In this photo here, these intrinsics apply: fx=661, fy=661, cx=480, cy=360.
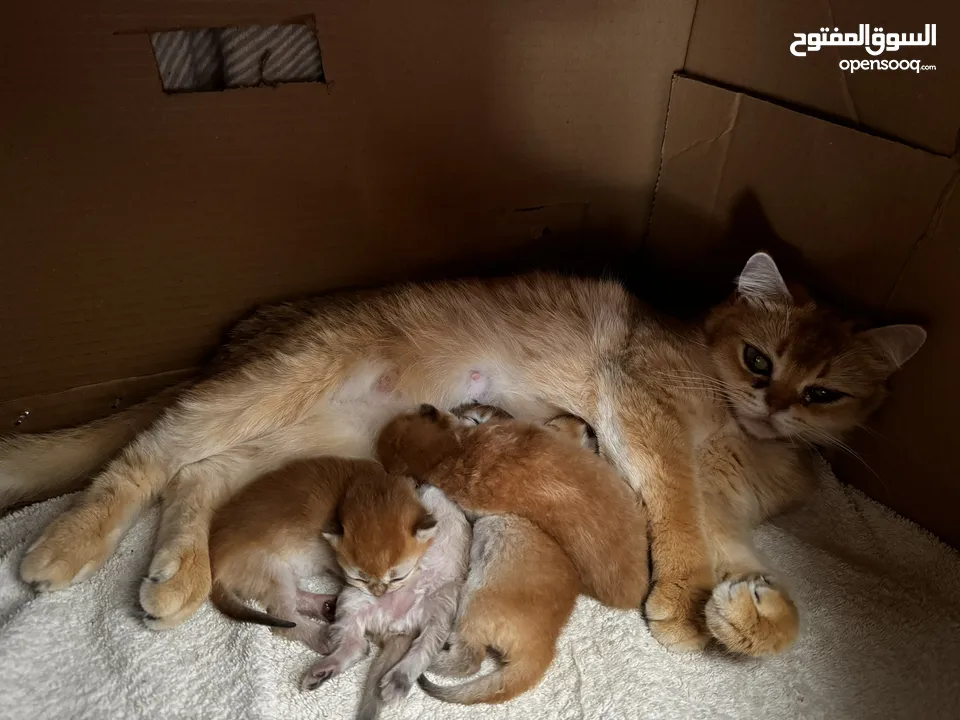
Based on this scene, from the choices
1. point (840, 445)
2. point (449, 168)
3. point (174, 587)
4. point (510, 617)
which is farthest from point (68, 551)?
point (840, 445)

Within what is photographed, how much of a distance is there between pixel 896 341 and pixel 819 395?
0.58 feet

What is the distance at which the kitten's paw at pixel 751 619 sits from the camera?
1.15m

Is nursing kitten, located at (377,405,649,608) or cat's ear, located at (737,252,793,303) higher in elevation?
cat's ear, located at (737,252,793,303)

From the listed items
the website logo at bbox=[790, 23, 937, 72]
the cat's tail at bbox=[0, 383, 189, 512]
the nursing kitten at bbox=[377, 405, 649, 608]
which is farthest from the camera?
the cat's tail at bbox=[0, 383, 189, 512]

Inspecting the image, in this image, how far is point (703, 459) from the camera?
1440 millimetres

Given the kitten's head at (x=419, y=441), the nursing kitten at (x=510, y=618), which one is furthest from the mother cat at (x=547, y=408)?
the nursing kitten at (x=510, y=618)

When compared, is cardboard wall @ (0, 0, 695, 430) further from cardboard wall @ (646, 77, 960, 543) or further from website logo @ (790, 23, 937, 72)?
website logo @ (790, 23, 937, 72)

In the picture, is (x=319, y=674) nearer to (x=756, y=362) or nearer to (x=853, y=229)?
(x=756, y=362)

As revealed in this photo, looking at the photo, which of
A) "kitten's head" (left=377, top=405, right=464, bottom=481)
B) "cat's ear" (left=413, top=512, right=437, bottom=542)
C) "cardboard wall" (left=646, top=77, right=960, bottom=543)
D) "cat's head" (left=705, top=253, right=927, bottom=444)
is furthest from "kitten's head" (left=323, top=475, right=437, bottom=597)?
"cardboard wall" (left=646, top=77, right=960, bottom=543)

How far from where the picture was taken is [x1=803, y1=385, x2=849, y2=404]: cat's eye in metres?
1.33

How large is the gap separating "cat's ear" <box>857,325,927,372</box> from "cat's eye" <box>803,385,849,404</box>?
0.11 meters

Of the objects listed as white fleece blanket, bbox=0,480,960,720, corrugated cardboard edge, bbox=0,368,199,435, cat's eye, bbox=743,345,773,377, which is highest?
cat's eye, bbox=743,345,773,377

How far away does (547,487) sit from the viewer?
4.07 ft

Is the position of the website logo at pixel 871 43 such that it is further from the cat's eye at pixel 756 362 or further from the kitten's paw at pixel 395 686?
the kitten's paw at pixel 395 686
